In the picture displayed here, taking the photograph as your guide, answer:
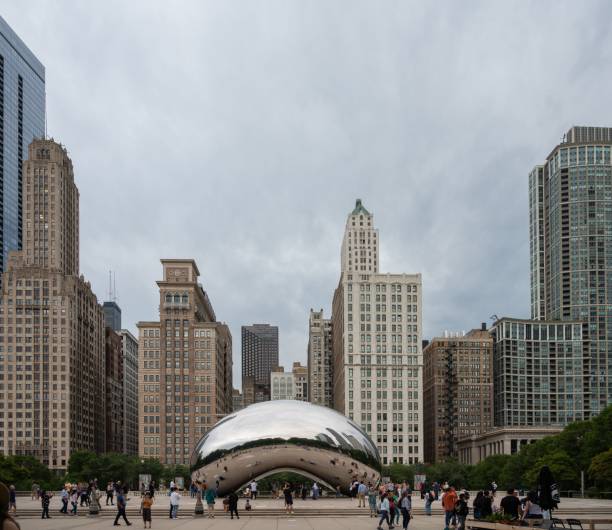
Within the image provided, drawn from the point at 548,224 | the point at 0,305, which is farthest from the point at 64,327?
the point at 548,224

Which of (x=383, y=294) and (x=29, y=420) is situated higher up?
(x=383, y=294)

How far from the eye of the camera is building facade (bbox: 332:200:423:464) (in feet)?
439

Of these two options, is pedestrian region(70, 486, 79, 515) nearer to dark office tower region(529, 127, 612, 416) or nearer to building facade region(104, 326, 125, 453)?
building facade region(104, 326, 125, 453)

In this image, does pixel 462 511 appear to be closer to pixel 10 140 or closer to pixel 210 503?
pixel 210 503

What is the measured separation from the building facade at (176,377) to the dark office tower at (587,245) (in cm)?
8921

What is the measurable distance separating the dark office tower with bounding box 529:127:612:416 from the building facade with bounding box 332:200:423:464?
60618mm

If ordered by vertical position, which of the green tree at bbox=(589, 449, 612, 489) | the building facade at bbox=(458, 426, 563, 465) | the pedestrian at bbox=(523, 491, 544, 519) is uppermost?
the pedestrian at bbox=(523, 491, 544, 519)

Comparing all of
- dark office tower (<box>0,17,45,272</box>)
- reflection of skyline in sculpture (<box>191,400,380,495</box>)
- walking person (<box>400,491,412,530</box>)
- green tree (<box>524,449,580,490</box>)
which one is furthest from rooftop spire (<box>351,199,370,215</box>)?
walking person (<box>400,491,412,530</box>)

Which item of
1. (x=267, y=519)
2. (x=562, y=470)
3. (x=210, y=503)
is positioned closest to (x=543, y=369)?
(x=562, y=470)

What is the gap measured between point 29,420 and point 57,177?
155ft

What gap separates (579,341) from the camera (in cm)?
17700

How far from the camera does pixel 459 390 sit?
171250 mm

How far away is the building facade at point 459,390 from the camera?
166 m

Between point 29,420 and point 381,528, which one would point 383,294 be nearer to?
point 29,420
